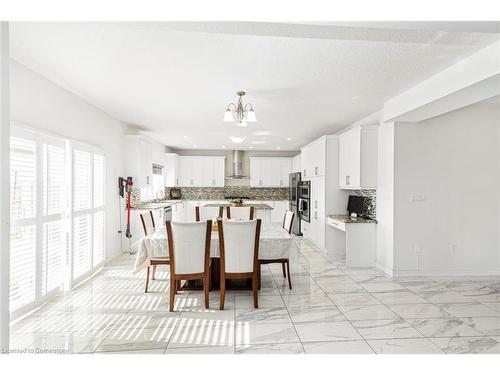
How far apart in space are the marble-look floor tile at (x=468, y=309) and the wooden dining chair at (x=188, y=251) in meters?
2.59

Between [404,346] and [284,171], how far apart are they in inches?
303

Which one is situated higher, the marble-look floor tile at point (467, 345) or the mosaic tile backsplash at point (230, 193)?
the mosaic tile backsplash at point (230, 193)

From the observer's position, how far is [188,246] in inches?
133

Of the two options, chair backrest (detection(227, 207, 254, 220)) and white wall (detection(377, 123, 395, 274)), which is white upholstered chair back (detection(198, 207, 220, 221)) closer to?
chair backrest (detection(227, 207, 254, 220))

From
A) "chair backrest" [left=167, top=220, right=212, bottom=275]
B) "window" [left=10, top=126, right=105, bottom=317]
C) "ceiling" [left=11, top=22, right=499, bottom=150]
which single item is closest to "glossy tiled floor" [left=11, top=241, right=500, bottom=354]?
"window" [left=10, top=126, right=105, bottom=317]

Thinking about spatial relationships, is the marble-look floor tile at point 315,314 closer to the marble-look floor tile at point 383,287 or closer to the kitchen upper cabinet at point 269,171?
the marble-look floor tile at point 383,287

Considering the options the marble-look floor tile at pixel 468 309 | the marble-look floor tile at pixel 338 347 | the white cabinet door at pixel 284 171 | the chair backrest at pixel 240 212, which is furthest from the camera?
the white cabinet door at pixel 284 171

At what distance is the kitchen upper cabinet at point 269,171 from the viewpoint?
10055 millimetres

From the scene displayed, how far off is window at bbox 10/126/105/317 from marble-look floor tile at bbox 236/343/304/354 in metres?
2.16

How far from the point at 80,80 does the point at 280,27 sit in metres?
2.47

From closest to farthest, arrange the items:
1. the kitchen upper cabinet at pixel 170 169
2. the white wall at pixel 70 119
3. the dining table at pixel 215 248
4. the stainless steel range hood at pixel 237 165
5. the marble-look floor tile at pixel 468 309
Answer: the white wall at pixel 70 119 → the marble-look floor tile at pixel 468 309 → the dining table at pixel 215 248 → the kitchen upper cabinet at pixel 170 169 → the stainless steel range hood at pixel 237 165

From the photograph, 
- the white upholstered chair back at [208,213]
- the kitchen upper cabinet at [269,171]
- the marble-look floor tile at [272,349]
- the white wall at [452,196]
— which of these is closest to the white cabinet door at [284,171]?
the kitchen upper cabinet at [269,171]

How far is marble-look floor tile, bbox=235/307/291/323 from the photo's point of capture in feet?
10.3

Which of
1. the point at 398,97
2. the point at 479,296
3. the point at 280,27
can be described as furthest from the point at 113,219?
the point at 479,296
